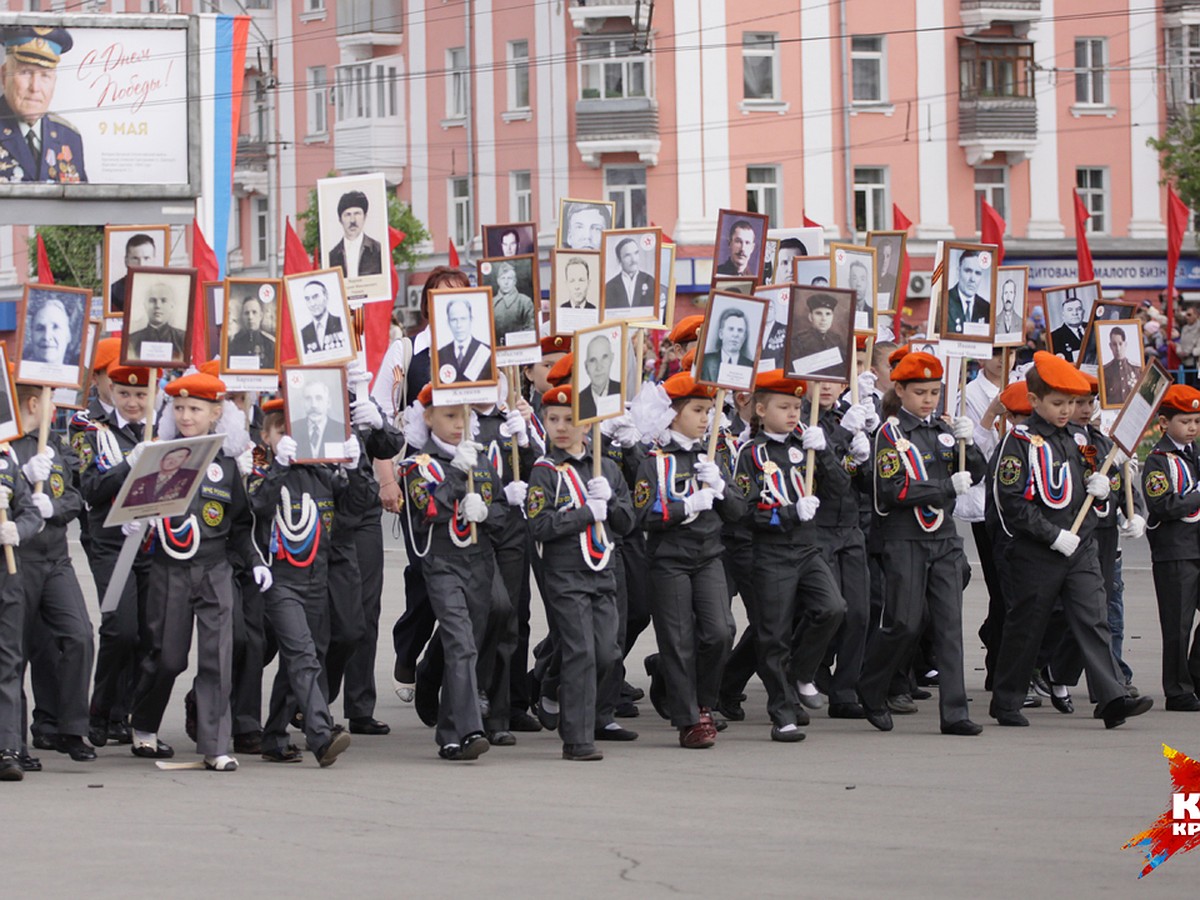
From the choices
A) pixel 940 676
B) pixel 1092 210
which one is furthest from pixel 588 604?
pixel 1092 210

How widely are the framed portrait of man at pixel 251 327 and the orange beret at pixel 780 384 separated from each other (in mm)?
2392

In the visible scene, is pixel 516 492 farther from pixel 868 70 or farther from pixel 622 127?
pixel 868 70

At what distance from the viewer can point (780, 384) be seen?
1100 centimetres

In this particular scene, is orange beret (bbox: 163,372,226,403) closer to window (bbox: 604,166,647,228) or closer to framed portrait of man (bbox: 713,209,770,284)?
framed portrait of man (bbox: 713,209,770,284)

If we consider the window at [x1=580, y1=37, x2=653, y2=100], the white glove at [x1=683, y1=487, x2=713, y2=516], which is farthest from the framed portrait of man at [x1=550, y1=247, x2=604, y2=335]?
the window at [x1=580, y1=37, x2=653, y2=100]

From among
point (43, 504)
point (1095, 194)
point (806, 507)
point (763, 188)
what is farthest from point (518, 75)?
point (43, 504)

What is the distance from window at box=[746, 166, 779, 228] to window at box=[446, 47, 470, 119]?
676cm

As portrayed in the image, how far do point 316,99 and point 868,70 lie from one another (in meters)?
13.6

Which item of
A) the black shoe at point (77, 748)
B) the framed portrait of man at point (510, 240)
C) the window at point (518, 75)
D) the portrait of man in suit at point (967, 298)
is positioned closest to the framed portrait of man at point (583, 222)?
the framed portrait of man at point (510, 240)

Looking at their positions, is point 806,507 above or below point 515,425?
below

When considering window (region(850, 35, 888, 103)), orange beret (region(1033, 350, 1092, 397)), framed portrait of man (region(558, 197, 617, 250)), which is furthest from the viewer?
window (region(850, 35, 888, 103))

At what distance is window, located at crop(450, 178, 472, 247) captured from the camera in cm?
4769

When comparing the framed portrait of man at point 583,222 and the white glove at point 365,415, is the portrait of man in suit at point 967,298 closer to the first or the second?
the framed portrait of man at point 583,222

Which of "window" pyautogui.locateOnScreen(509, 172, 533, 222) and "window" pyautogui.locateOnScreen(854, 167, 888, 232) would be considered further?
"window" pyautogui.locateOnScreen(509, 172, 533, 222)
